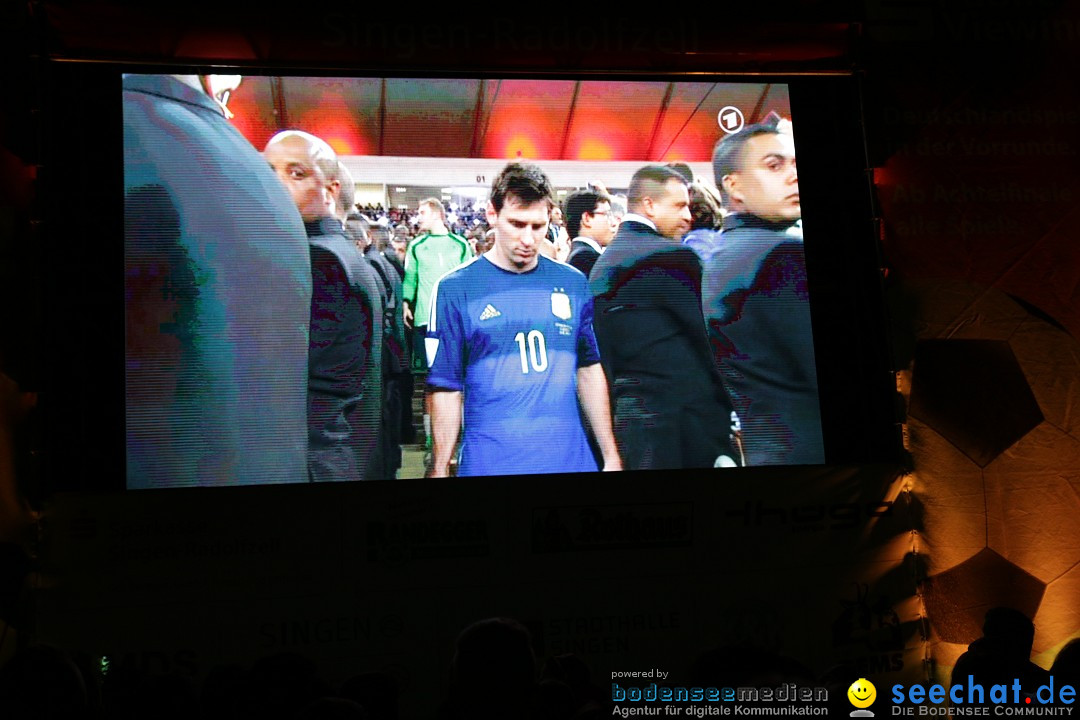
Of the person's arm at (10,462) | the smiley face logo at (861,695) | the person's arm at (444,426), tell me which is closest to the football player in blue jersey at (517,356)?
the person's arm at (444,426)

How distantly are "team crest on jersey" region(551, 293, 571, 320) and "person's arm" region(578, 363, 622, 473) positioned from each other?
0.25 metres

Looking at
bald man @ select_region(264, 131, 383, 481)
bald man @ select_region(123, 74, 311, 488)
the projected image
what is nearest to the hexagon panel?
the projected image

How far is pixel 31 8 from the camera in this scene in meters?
3.82

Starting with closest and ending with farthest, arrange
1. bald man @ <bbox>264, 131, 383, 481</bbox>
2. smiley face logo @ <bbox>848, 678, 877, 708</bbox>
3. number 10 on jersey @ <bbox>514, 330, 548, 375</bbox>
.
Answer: smiley face logo @ <bbox>848, 678, 877, 708</bbox>, bald man @ <bbox>264, 131, 383, 481</bbox>, number 10 on jersey @ <bbox>514, 330, 548, 375</bbox>

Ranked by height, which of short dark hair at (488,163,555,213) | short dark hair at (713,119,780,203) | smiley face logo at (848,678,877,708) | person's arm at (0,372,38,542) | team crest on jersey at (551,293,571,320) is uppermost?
short dark hair at (713,119,780,203)

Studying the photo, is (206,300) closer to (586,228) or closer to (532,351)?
(532,351)

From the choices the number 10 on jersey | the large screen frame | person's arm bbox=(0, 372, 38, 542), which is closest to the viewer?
person's arm bbox=(0, 372, 38, 542)

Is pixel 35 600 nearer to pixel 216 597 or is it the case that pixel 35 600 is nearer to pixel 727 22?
pixel 216 597

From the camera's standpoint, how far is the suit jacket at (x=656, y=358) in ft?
13.2

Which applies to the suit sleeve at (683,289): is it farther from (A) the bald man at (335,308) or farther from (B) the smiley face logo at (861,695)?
(B) the smiley face logo at (861,695)

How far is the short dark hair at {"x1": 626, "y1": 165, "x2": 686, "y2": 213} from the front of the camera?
4.12 metres

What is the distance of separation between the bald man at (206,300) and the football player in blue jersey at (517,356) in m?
0.62

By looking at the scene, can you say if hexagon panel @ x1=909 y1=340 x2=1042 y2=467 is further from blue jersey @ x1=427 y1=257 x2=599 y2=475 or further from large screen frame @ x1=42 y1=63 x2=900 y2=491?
blue jersey @ x1=427 y1=257 x2=599 y2=475

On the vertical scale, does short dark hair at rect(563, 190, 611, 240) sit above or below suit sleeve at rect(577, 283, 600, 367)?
above
